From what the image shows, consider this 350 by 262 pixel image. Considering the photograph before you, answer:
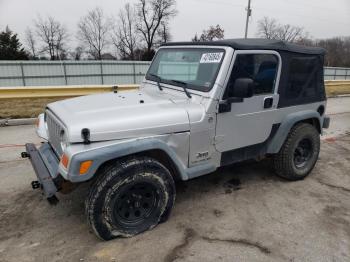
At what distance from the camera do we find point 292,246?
9.60 feet

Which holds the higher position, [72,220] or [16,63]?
[16,63]

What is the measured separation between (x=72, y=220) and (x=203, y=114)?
6.20 feet

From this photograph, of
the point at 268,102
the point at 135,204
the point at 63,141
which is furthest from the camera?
the point at 268,102

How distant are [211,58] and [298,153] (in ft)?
6.94

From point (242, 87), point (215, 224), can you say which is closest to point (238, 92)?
Result: point (242, 87)

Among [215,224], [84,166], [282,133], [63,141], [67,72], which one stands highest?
[63,141]

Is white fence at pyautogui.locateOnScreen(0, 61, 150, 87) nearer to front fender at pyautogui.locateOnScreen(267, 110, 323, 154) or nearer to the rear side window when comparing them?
the rear side window

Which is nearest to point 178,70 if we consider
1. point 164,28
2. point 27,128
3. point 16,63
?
point 27,128

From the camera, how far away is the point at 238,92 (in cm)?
315

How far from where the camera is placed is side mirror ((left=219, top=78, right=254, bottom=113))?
10.1ft

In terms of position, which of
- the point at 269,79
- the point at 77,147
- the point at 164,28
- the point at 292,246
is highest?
the point at 164,28

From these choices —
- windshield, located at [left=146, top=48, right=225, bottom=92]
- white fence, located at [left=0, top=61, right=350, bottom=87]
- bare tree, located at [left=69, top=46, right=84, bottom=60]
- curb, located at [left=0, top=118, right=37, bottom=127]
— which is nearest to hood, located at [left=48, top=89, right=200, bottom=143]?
windshield, located at [left=146, top=48, right=225, bottom=92]

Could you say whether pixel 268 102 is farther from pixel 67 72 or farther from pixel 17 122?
pixel 67 72

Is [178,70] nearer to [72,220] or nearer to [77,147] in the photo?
[77,147]
